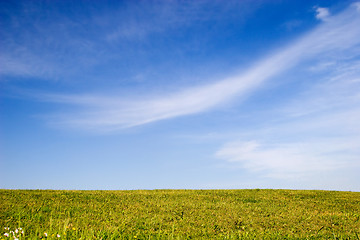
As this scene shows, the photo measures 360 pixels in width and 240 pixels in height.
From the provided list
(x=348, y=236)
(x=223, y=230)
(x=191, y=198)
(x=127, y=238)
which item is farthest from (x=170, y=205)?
(x=348, y=236)

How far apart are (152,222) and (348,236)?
7.38m

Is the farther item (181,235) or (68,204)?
(68,204)

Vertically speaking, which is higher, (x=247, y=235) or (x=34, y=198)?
(x=34, y=198)

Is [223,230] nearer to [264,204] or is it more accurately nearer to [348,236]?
[348,236]

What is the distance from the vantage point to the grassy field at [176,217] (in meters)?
10.3

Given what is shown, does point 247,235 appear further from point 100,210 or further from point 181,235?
point 100,210

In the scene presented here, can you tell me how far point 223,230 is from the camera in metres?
11.3

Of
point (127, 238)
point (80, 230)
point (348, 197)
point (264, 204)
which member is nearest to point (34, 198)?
point (80, 230)

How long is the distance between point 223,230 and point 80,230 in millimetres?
5173

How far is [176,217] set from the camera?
12.8 metres

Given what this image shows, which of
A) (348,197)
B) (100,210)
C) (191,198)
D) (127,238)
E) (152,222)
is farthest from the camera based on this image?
(348,197)

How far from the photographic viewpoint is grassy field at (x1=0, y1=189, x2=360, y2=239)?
1034 cm

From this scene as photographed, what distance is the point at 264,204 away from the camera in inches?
651

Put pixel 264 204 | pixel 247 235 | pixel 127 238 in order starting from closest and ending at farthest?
pixel 127 238 → pixel 247 235 → pixel 264 204
